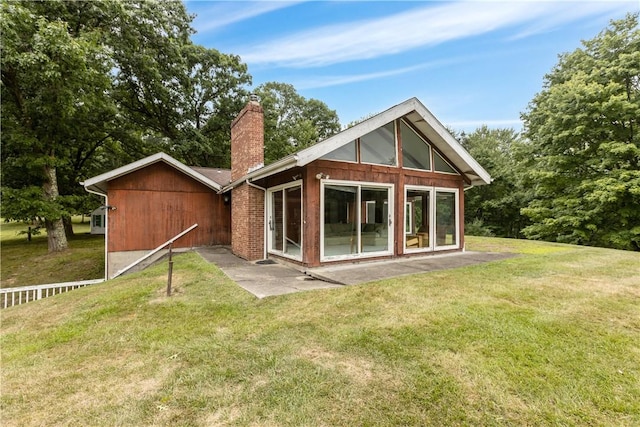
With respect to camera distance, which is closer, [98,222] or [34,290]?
[34,290]

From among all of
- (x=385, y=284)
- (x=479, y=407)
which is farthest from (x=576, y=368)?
(x=385, y=284)

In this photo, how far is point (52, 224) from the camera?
44.7 ft

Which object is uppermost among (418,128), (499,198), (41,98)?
(41,98)

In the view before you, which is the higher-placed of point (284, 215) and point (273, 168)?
point (273, 168)

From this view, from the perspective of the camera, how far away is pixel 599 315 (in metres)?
3.75

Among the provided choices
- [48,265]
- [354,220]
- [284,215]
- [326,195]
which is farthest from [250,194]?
[48,265]

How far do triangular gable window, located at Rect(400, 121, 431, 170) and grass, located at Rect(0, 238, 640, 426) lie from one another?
3.98 meters

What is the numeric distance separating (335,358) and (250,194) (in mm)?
5916

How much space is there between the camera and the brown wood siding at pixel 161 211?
9.55m

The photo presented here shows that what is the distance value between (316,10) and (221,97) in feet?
43.8

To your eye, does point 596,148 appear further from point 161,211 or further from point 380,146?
point 161,211

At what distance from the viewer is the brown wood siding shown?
9547 mm

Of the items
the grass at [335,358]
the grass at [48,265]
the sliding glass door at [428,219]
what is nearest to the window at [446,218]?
the sliding glass door at [428,219]

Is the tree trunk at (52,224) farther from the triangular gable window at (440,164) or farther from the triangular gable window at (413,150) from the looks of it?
the triangular gable window at (440,164)
